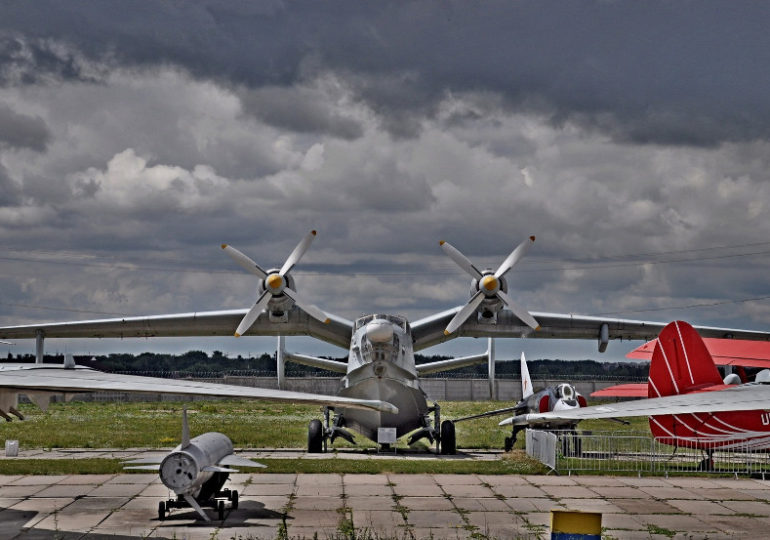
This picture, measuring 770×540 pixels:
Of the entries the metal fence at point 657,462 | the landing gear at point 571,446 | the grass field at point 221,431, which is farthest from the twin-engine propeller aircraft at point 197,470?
the landing gear at point 571,446

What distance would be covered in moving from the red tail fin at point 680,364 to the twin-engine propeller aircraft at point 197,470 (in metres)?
12.6

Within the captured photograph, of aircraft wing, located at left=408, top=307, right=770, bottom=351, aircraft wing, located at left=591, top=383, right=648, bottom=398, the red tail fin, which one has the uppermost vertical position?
aircraft wing, located at left=408, top=307, right=770, bottom=351

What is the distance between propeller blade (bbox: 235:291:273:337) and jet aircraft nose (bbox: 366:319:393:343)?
5207 millimetres

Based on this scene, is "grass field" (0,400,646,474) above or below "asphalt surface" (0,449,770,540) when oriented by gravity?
above

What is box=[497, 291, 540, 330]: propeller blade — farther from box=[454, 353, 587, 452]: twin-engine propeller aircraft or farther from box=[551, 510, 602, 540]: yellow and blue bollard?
box=[551, 510, 602, 540]: yellow and blue bollard

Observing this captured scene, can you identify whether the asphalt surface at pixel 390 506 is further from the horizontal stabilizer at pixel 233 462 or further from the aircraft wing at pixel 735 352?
the aircraft wing at pixel 735 352

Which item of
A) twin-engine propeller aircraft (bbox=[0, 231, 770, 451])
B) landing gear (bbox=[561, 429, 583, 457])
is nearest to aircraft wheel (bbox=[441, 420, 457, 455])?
twin-engine propeller aircraft (bbox=[0, 231, 770, 451])

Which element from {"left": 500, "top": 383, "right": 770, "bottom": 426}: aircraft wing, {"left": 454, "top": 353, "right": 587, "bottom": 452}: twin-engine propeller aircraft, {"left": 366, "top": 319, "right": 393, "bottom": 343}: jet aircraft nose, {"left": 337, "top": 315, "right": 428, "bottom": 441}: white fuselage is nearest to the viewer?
{"left": 500, "top": 383, "right": 770, "bottom": 426}: aircraft wing

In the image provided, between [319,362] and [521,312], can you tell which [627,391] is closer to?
[521,312]

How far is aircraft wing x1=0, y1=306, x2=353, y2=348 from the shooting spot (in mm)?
31844

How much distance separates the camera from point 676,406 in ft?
32.4

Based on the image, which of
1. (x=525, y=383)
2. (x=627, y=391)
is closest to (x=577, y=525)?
(x=525, y=383)

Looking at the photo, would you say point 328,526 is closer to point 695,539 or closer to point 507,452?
point 695,539

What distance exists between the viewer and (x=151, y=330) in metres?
33.9
